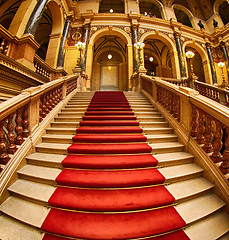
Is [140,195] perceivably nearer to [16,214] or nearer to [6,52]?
[16,214]

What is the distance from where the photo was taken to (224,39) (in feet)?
36.9

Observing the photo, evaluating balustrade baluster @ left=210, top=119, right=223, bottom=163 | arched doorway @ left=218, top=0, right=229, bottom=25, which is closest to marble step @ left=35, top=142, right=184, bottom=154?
balustrade baluster @ left=210, top=119, right=223, bottom=163

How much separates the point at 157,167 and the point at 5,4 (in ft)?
46.2

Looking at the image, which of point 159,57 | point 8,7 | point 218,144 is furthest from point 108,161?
point 159,57

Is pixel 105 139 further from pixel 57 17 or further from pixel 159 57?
pixel 159 57

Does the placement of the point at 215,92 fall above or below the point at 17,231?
above

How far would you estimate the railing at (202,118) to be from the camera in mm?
1689

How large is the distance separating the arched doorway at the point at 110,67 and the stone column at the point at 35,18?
734cm

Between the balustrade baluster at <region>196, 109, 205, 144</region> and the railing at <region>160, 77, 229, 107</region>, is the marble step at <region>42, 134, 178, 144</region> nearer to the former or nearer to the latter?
the balustrade baluster at <region>196, 109, 205, 144</region>

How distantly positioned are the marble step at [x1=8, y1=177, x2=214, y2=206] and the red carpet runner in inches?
4.4

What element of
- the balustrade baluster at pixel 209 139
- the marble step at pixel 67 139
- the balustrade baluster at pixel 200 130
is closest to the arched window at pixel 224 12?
the balustrade baluster at pixel 200 130

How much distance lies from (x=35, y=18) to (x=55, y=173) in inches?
275

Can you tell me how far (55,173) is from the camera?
1777 mm

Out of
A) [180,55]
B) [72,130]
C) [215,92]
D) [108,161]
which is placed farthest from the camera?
[180,55]
